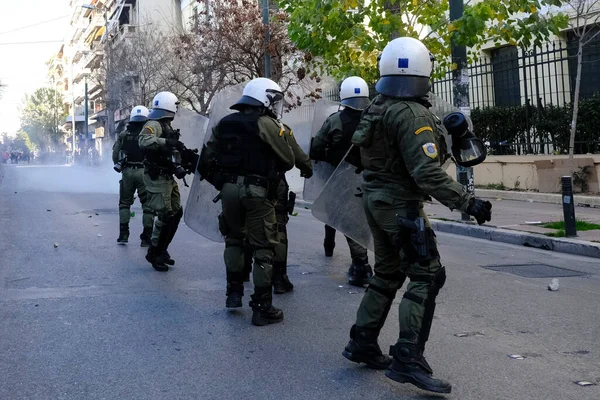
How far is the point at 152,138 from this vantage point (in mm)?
7922

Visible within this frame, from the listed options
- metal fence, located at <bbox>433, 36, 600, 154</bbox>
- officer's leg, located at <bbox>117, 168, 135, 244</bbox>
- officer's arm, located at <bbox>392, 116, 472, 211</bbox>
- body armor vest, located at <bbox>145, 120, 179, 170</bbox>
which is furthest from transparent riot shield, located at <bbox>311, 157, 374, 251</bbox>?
metal fence, located at <bbox>433, 36, 600, 154</bbox>

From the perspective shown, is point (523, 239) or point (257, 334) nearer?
point (257, 334)

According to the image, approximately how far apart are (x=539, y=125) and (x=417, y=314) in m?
12.1

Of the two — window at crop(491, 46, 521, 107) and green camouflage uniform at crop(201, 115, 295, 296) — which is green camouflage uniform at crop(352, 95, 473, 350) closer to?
green camouflage uniform at crop(201, 115, 295, 296)

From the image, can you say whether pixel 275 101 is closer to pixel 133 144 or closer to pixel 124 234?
pixel 133 144

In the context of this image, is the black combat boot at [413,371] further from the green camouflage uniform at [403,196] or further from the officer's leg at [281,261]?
the officer's leg at [281,261]

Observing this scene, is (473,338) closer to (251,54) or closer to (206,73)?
(251,54)

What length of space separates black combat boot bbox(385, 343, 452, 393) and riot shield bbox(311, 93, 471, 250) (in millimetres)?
1270

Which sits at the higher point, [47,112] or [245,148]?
[47,112]

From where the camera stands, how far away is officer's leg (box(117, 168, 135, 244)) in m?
10.0

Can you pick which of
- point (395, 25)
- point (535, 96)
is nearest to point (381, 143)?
point (395, 25)

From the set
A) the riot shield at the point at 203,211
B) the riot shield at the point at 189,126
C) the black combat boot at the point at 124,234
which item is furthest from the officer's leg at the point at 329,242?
the black combat boot at the point at 124,234

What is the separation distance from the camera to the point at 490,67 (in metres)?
16.9

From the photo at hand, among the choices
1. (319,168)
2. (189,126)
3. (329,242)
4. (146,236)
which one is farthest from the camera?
(146,236)
